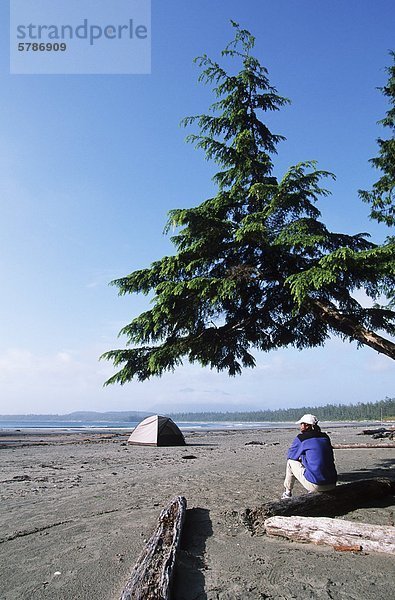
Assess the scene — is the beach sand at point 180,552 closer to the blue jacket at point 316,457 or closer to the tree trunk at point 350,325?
the blue jacket at point 316,457

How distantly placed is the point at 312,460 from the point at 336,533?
1.66 metres

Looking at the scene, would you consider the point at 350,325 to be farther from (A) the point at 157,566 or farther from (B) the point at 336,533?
(A) the point at 157,566

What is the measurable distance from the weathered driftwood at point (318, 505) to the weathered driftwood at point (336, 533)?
0.39 meters

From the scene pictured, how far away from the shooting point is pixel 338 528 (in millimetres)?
5102

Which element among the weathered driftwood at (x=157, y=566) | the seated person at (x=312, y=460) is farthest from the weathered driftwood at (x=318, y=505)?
the weathered driftwood at (x=157, y=566)

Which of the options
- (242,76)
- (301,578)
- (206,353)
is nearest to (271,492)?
(206,353)

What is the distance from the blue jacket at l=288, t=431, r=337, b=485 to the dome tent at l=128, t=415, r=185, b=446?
1696 cm

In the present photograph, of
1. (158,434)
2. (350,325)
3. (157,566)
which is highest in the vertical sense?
(350,325)

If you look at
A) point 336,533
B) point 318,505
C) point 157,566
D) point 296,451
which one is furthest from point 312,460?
point 157,566

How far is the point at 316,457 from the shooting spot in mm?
6680

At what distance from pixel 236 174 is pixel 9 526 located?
873cm

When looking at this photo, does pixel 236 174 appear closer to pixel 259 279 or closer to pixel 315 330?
pixel 259 279

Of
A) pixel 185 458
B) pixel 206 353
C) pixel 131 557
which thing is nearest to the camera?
pixel 131 557

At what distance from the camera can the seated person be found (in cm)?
660
